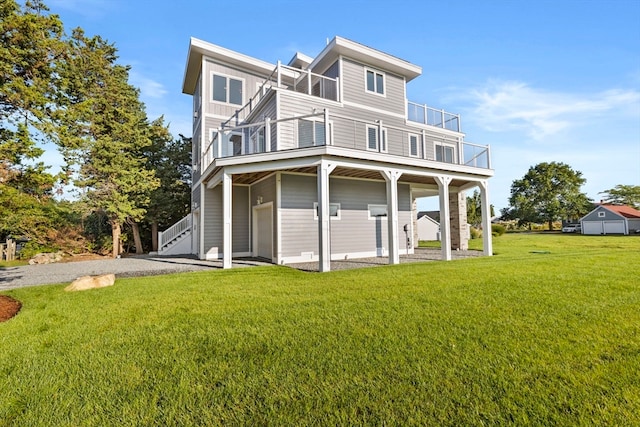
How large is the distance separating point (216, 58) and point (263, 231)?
8.59 m

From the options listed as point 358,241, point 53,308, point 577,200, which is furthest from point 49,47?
Answer: point 577,200

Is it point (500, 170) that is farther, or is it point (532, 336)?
point (500, 170)

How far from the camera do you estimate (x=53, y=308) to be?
16.6ft

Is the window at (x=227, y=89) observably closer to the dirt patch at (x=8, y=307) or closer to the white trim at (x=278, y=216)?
the white trim at (x=278, y=216)

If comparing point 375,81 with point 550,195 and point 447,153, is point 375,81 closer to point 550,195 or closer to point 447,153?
point 447,153

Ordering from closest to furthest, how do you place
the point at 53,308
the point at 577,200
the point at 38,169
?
the point at 53,308 → the point at 38,169 → the point at 577,200

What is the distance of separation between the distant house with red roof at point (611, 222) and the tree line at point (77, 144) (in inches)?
1754

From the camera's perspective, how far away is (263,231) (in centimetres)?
1260

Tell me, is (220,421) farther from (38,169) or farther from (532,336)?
(38,169)

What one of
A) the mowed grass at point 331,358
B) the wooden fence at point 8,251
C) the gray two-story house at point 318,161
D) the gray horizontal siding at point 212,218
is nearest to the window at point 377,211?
the gray two-story house at point 318,161

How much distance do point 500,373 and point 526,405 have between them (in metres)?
0.45

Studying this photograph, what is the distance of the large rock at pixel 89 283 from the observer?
649 cm

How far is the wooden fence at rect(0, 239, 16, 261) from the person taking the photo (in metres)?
14.9

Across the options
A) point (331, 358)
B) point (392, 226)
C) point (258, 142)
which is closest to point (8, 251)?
point (258, 142)
